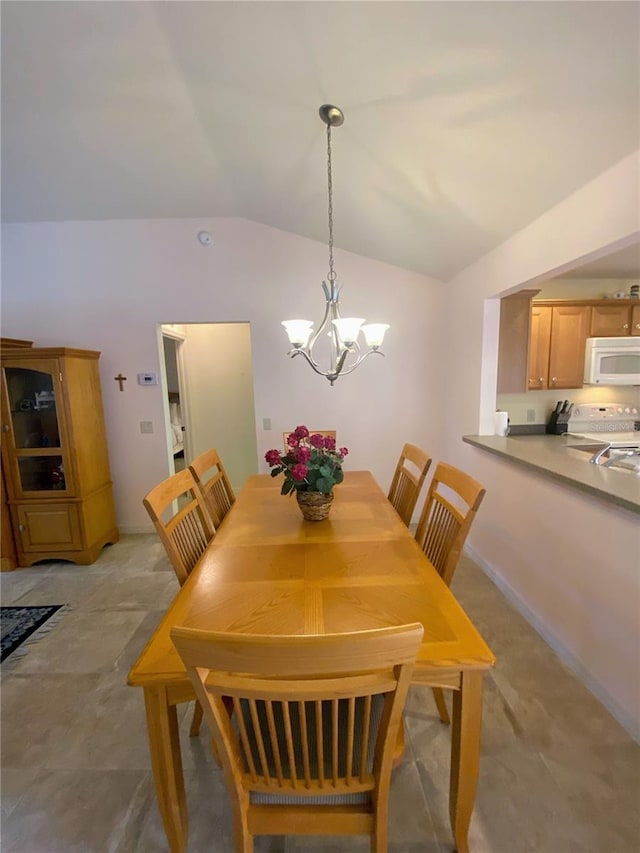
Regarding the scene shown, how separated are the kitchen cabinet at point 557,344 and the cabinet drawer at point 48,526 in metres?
3.91

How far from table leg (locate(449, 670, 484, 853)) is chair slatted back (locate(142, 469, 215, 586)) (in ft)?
3.28

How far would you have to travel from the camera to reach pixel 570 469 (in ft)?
6.29

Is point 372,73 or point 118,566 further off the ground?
point 372,73

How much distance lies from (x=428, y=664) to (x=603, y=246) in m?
1.75

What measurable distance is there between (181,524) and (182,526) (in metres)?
0.01

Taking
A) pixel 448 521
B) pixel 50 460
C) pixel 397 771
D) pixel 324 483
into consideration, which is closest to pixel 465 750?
pixel 397 771

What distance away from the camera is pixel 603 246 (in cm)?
158

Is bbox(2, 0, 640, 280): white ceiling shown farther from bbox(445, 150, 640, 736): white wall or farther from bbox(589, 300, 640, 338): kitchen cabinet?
bbox(589, 300, 640, 338): kitchen cabinet

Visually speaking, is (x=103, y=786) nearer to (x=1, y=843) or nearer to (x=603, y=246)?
(x=1, y=843)

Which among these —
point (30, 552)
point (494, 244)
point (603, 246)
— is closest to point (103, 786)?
point (30, 552)

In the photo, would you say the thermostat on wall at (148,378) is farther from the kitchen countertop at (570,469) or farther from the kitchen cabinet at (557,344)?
the kitchen cabinet at (557,344)

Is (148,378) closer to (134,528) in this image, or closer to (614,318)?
(134,528)

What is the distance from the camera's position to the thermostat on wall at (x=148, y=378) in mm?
3371

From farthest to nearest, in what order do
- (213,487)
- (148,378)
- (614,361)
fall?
(148,378), (614,361), (213,487)
